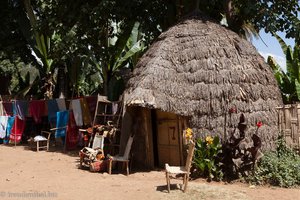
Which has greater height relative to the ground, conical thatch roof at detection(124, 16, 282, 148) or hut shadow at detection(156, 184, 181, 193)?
conical thatch roof at detection(124, 16, 282, 148)

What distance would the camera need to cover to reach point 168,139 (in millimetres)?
9688

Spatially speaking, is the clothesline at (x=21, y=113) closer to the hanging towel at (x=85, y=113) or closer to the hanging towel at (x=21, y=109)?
the hanging towel at (x=21, y=109)

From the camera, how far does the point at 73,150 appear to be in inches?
512

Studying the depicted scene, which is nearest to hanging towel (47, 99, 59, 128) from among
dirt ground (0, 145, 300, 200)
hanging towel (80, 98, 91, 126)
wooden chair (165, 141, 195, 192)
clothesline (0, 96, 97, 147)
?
clothesline (0, 96, 97, 147)

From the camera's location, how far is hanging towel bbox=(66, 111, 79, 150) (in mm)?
12992

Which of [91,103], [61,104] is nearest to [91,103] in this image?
[91,103]

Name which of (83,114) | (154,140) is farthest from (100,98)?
(154,140)

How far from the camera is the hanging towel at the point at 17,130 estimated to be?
14.5m

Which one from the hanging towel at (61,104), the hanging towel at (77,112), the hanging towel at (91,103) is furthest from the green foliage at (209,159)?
the hanging towel at (61,104)

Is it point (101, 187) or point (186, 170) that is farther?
point (101, 187)

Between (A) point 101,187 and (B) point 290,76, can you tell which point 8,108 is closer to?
(A) point 101,187

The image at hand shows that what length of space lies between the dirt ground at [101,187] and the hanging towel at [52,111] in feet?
12.8

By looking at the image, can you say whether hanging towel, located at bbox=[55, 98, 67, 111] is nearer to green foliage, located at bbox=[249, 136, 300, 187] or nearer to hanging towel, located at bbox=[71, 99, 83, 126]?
hanging towel, located at bbox=[71, 99, 83, 126]

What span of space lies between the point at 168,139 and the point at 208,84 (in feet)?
6.18
